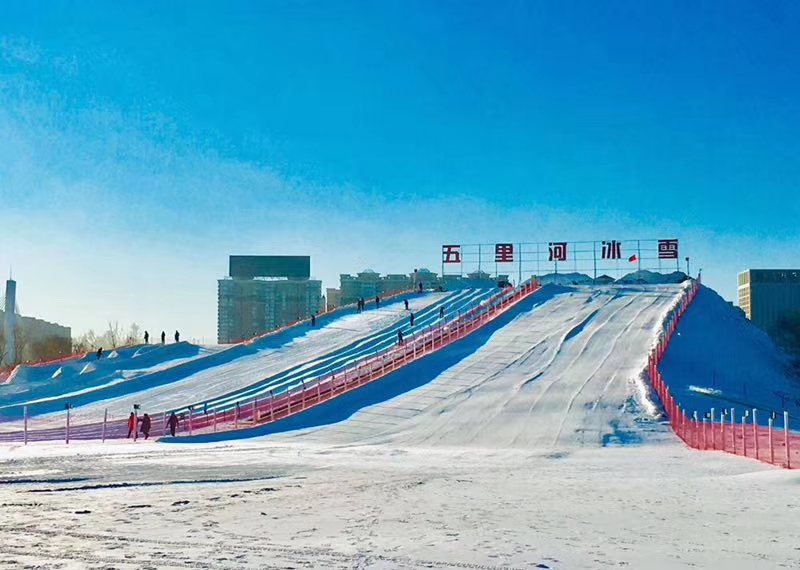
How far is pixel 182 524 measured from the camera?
1170 cm

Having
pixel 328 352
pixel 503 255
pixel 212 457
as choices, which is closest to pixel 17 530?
pixel 212 457

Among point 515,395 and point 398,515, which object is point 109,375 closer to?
point 515,395

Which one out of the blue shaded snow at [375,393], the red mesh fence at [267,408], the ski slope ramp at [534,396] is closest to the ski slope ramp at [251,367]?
the red mesh fence at [267,408]

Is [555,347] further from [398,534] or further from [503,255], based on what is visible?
[398,534]

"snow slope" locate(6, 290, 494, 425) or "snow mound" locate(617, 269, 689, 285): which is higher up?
"snow mound" locate(617, 269, 689, 285)

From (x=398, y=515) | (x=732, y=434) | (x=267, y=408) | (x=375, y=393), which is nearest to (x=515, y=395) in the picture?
(x=375, y=393)

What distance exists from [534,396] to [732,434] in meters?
12.1

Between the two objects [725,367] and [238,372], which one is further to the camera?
[238,372]

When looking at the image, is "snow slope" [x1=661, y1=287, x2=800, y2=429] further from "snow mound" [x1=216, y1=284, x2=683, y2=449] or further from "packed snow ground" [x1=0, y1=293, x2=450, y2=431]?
"packed snow ground" [x1=0, y1=293, x2=450, y2=431]

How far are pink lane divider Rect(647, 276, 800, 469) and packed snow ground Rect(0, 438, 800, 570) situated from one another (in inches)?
23.9

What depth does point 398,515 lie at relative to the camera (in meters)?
12.6

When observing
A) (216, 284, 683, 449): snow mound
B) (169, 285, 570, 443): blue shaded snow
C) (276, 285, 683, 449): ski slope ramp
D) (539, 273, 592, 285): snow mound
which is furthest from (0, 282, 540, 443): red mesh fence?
(539, 273, 592, 285): snow mound

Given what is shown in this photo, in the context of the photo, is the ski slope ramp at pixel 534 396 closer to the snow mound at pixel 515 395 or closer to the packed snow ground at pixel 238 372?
the snow mound at pixel 515 395

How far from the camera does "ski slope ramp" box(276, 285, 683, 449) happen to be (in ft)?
96.4
